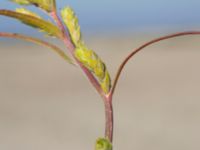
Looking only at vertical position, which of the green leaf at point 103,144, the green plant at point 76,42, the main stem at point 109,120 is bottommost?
the green leaf at point 103,144

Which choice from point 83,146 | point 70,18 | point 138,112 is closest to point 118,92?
point 138,112

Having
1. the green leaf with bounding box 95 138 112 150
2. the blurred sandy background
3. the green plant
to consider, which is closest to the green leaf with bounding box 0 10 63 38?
the green plant

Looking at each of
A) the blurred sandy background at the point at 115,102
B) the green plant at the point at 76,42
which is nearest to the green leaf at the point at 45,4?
the green plant at the point at 76,42

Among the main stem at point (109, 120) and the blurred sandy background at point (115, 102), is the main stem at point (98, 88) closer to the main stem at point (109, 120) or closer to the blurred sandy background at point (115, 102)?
the main stem at point (109, 120)

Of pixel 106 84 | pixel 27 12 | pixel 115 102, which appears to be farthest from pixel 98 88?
pixel 115 102

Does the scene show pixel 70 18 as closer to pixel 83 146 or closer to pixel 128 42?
pixel 83 146

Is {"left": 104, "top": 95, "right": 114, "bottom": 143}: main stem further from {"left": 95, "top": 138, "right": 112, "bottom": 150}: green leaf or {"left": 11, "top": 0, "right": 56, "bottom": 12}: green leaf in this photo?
{"left": 11, "top": 0, "right": 56, "bottom": 12}: green leaf
